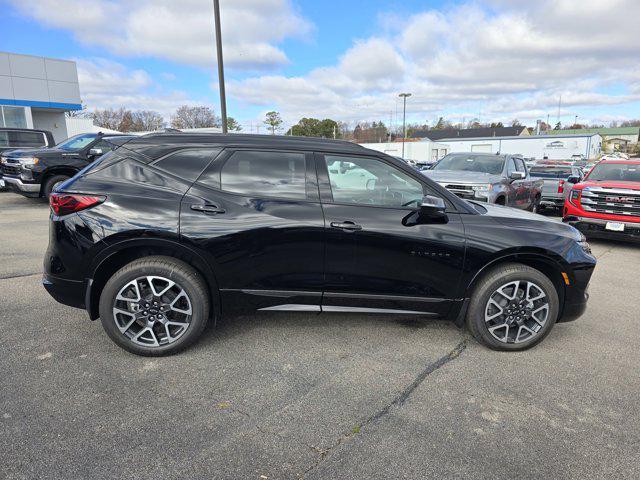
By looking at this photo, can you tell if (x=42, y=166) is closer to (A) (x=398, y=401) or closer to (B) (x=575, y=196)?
(A) (x=398, y=401)

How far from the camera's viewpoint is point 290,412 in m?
2.75

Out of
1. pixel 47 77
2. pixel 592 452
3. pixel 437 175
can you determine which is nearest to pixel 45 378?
pixel 592 452

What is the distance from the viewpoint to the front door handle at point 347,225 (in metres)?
3.33

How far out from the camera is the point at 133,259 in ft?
11.0

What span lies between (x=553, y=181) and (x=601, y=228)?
574cm

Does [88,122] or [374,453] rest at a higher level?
[88,122]

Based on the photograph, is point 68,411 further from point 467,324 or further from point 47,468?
point 467,324

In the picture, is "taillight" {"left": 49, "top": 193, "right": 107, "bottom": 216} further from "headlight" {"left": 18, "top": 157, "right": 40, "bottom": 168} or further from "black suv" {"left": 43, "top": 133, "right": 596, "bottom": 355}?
"headlight" {"left": 18, "top": 157, "right": 40, "bottom": 168}

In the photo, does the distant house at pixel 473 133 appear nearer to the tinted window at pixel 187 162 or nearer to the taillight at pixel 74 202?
the tinted window at pixel 187 162

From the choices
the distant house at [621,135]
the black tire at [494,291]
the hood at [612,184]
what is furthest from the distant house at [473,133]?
the black tire at [494,291]

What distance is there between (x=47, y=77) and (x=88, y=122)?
336 inches

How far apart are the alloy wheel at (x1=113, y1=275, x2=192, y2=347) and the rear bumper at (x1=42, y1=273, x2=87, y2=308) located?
0.31 metres

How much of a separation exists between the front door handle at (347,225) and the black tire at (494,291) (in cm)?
118

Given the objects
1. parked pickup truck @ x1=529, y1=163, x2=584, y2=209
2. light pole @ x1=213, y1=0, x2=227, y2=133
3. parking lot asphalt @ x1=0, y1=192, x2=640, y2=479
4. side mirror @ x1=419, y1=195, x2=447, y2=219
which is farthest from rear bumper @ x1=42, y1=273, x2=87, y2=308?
parked pickup truck @ x1=529, y1=163, x2=584, y2=209
